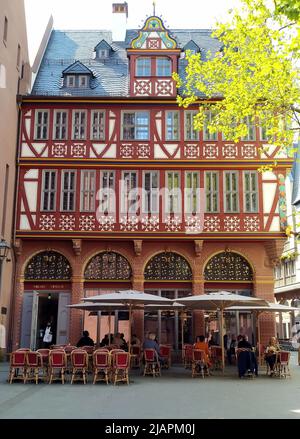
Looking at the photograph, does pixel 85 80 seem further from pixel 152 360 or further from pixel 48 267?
pixel 152 360

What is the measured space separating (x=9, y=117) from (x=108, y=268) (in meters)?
7.90

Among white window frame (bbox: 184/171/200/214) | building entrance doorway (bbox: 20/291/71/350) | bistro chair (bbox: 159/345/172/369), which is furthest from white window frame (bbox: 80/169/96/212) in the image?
bistro chair (bbox: 159/345/172/369)

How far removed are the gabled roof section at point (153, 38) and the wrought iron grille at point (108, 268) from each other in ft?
32.7

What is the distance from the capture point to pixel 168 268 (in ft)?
76.8

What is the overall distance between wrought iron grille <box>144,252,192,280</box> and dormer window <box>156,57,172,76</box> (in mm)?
8429

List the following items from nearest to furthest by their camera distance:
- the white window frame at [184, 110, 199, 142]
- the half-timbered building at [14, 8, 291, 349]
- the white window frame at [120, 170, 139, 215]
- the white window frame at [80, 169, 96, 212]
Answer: the half-timbered building at [14, 8, 291, 349], the white window frame at [120, 170, 139, 215], the white window frame at [80, 169, 96, 212], the white window frame at [184, 110, 199, 142]

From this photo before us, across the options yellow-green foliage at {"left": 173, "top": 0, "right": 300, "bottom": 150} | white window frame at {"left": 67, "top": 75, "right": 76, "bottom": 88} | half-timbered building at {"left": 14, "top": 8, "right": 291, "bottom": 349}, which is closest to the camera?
yellow-green foliage at {"left": 173, "top": 0, "right": 300, "bottom": 150}

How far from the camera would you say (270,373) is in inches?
671

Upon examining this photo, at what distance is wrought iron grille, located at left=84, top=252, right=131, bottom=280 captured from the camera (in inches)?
918

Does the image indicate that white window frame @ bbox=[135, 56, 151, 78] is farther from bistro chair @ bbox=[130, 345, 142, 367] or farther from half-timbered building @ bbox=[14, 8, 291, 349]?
bistro chair @ bbox=[130, 345, 142, 367]

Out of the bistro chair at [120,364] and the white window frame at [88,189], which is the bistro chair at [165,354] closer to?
the bistro chair at [120,364]

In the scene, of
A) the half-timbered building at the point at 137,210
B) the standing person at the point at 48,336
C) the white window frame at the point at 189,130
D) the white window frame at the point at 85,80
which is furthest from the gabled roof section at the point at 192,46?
the standing person at the point at 48,336

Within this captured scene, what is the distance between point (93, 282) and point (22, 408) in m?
13.3
